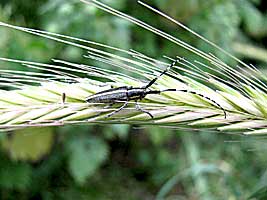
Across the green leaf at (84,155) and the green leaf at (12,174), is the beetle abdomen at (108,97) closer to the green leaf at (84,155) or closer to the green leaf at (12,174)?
the green leaf at (84,155)

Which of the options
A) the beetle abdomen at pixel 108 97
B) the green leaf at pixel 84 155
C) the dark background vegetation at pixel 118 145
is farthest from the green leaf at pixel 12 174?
the beetle abdomen at pixel 108 97

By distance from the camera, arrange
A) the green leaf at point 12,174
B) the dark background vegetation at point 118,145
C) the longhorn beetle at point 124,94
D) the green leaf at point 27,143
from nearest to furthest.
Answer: the longhorn beetle at point 124,94, the dark background vegetation at point 118,145, the green leaf at point 27,143, the green leaf at point 12,174

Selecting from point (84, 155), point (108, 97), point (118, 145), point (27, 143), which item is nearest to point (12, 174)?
point (27, 143)

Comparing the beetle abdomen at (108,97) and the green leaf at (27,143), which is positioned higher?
the beetle abdomen at (108,97)

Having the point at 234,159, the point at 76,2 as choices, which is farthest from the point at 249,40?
the point at 76,2

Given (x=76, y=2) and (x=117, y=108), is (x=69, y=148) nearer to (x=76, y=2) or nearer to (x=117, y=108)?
(x=76, y=2)

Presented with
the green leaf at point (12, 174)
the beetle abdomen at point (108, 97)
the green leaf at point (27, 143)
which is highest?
the beetle abdomen at point (108, 97)

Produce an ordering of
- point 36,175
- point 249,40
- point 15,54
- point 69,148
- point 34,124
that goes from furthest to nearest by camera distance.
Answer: point 249,40 < point 36,175 < point 69,148 < point 15,54 < point 34,124

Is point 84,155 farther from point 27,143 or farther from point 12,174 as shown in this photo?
point 12,174
